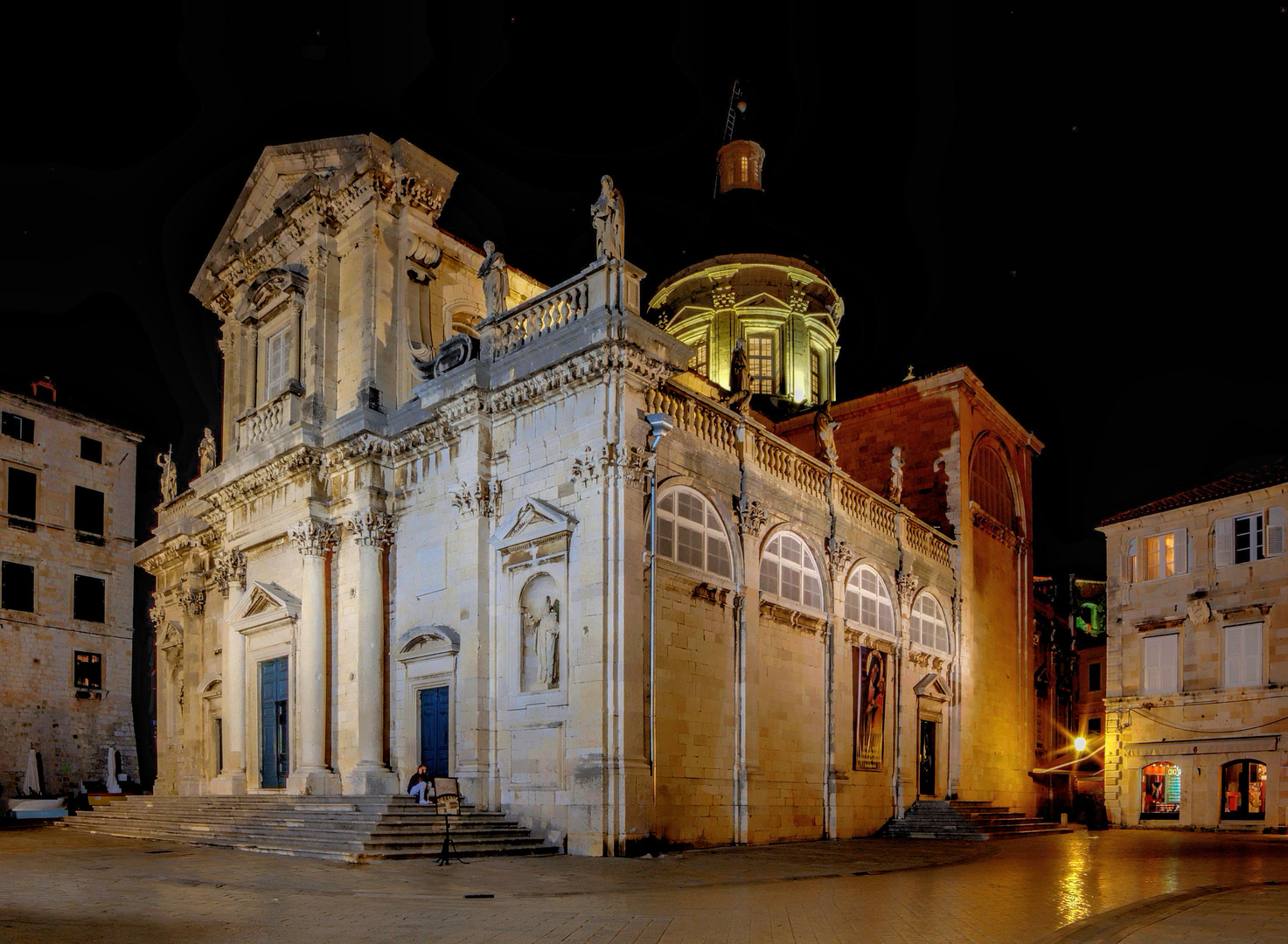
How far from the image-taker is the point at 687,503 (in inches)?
803

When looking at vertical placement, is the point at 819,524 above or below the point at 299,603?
above

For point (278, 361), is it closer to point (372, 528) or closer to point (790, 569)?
point (372, 528)

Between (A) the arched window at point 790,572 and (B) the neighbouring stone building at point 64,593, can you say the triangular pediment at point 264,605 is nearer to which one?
(A) the arched window at point 790,572

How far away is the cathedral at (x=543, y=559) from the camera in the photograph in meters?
18.5

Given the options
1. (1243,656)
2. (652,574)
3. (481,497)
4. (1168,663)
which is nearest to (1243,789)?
(1243,656)

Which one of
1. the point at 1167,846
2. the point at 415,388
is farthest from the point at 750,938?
the point at 1167,846

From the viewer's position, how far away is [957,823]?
26.7 meters

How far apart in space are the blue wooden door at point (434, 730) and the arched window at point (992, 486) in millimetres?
19220

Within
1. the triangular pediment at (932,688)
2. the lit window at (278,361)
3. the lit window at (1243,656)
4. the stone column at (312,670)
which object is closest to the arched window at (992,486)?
the triangular pediment at (932,688)

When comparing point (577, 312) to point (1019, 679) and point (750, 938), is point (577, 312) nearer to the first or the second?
point (750, 938)

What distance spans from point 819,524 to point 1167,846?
10.5 metres

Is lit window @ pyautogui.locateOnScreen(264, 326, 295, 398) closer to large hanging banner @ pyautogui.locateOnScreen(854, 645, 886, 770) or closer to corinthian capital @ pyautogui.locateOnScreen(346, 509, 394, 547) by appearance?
corinthian capital @ pyautogui.locateOnScreen(346, 509, 394, 547)

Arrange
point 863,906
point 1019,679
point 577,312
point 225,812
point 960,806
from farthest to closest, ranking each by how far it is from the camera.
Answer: point 1019,679 → point 960,806 → point 225,812 → point 577,312 → point 863,906

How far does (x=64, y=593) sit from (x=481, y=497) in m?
27.3
